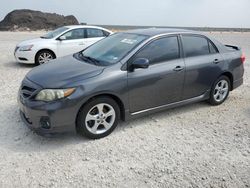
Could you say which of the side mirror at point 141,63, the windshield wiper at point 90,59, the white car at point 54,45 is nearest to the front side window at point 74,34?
the white car at point 54,45

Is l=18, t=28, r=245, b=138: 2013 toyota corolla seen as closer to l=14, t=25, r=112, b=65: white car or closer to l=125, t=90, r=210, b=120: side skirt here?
l=125, t=90, r=210, b=120: side skirt

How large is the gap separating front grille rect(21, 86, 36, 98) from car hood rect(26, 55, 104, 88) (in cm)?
13

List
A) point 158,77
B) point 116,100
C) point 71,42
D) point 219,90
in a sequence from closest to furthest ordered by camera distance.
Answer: point 116,100 → point 158,77 → point 219,90 → point 71,42

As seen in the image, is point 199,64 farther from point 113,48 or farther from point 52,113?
point 52,113

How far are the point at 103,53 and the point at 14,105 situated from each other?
2.10 metres

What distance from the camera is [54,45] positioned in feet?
30.2

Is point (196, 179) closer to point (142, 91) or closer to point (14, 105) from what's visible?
point (142, 91)

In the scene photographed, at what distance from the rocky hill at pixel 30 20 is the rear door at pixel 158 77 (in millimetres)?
39032

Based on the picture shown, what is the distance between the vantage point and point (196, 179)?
10.6ft

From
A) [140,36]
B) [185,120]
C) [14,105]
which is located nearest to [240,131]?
[185,120]

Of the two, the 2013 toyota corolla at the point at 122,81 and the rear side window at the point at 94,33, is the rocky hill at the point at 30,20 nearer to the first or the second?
the rear side window at the point at 94,33

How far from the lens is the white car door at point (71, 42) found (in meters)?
9.30

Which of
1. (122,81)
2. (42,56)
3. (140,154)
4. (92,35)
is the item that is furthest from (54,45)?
(140,154)

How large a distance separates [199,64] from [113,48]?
1.61 m
